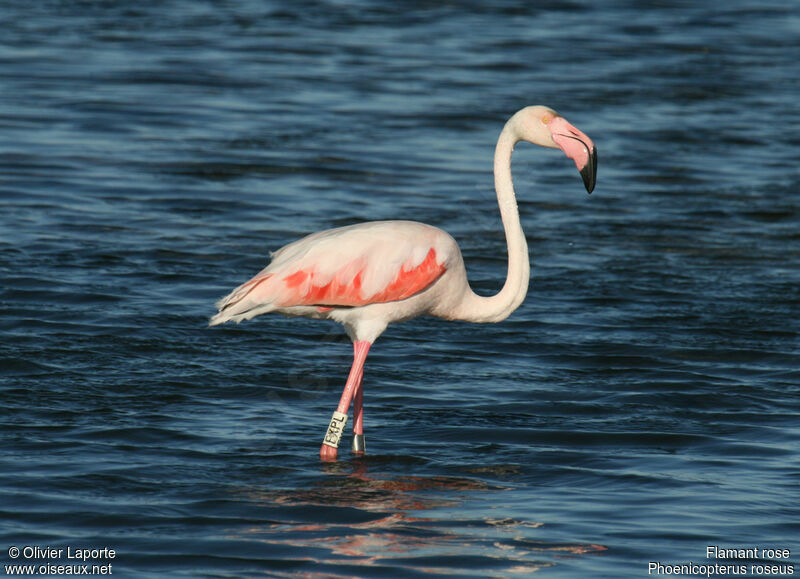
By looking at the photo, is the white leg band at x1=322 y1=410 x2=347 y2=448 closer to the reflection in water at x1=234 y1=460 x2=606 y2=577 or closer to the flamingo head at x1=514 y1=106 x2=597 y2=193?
the reflection in water at x1=234 y1=460 x2=606 y2=577

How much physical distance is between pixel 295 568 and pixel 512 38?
17.7 metres

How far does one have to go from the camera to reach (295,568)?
20.0ft

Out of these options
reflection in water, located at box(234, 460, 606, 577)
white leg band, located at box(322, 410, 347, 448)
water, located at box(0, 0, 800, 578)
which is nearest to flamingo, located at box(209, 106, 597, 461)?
white leg band, located at box(322, 410, 347, 448)

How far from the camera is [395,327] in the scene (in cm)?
1030

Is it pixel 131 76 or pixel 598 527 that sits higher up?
pixel 131 76

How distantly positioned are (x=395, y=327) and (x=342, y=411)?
290 centimetres

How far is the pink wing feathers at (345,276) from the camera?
7.55 metres

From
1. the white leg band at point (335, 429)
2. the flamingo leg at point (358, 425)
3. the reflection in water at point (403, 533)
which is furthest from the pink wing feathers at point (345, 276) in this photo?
the reflection in water at point (403, 533)

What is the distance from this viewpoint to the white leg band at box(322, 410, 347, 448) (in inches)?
292

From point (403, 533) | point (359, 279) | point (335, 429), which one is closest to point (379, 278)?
point (359, 279)

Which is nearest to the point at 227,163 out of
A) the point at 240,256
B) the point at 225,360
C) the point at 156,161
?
the point at 156,161

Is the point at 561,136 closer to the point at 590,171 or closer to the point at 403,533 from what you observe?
the point at 590,171

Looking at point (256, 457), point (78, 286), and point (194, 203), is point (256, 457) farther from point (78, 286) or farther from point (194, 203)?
point (194, 203)

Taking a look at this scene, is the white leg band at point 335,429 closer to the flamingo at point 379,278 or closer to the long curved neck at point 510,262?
the flamingo at point 379,278
